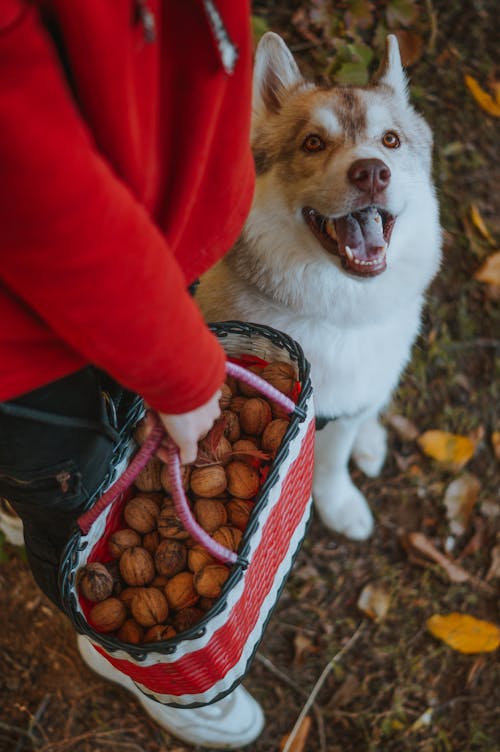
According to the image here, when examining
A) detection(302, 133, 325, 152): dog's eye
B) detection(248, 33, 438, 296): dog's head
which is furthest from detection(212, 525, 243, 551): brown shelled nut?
detection(302, 133, 325, 152): dog's eye

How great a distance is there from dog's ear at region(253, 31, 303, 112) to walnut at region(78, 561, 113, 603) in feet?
3.68

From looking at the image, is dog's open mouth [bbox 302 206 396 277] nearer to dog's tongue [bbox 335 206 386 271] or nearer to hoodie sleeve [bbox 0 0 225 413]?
dog's tongue [bbox 335 206 386 271]

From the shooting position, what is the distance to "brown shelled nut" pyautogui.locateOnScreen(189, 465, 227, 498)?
1197 millimetres

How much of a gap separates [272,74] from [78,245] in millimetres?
1126

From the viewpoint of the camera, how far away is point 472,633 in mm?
1975

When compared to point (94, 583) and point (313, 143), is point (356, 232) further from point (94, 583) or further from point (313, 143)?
point (94, 583)

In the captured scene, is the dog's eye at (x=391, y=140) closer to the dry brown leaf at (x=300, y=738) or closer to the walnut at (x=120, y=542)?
the walnut at (x=120, y=542)

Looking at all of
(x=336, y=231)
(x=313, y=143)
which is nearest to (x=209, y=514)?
(x=336, y=231)

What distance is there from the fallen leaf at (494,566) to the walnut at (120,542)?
4.51 ft

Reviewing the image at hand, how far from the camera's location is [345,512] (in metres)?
2.04

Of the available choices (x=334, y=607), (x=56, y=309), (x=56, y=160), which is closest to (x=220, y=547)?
(x=56, y=309)

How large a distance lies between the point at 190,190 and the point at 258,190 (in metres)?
0.68

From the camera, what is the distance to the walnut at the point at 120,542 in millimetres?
1205

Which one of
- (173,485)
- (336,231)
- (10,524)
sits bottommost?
(10,524)
